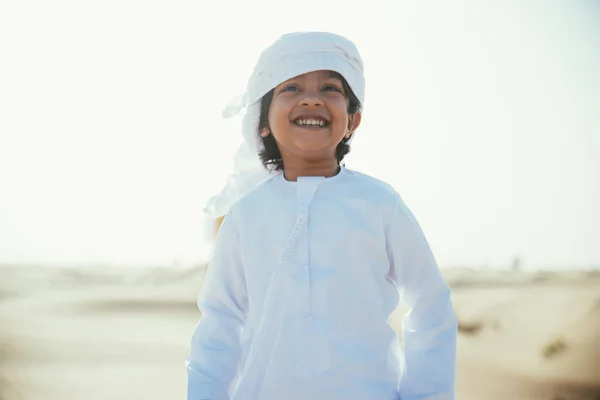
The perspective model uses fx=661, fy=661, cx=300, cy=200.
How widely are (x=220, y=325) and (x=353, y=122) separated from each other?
0.92m

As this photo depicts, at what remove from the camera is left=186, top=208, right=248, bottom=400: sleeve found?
222cm

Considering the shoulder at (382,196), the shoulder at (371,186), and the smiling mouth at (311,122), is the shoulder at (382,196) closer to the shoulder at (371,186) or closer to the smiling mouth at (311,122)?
the shoulder at (371,186)

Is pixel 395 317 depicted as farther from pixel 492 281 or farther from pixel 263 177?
pixel 263 177

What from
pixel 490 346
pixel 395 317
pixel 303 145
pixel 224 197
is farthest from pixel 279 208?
pixel 395 317

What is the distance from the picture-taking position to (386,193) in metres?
2.28

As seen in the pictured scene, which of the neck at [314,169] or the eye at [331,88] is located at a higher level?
the eye at [331,88]

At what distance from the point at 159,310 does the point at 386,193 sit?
1018 cm

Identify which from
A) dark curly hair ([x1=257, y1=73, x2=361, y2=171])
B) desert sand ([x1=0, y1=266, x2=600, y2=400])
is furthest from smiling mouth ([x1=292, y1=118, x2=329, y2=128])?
desert sand ([x1=0, y1=266, x2=600, y2=400])

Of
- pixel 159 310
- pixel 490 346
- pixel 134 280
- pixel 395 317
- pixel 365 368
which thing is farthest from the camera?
pixel 134 280

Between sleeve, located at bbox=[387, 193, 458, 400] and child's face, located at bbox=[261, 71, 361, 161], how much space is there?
0.33m

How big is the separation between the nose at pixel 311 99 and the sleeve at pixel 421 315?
434mm

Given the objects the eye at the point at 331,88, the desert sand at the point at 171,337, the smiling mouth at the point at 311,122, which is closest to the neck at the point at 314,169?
the smiling mouth at the point at 311,122

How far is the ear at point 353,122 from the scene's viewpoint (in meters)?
2.54

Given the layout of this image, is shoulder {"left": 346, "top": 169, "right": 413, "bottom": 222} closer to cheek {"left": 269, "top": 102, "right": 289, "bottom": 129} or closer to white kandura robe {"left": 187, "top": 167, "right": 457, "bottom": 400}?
white kandura robe {"left": 187, "top": 167, "right": 457, "bottom": 400}
